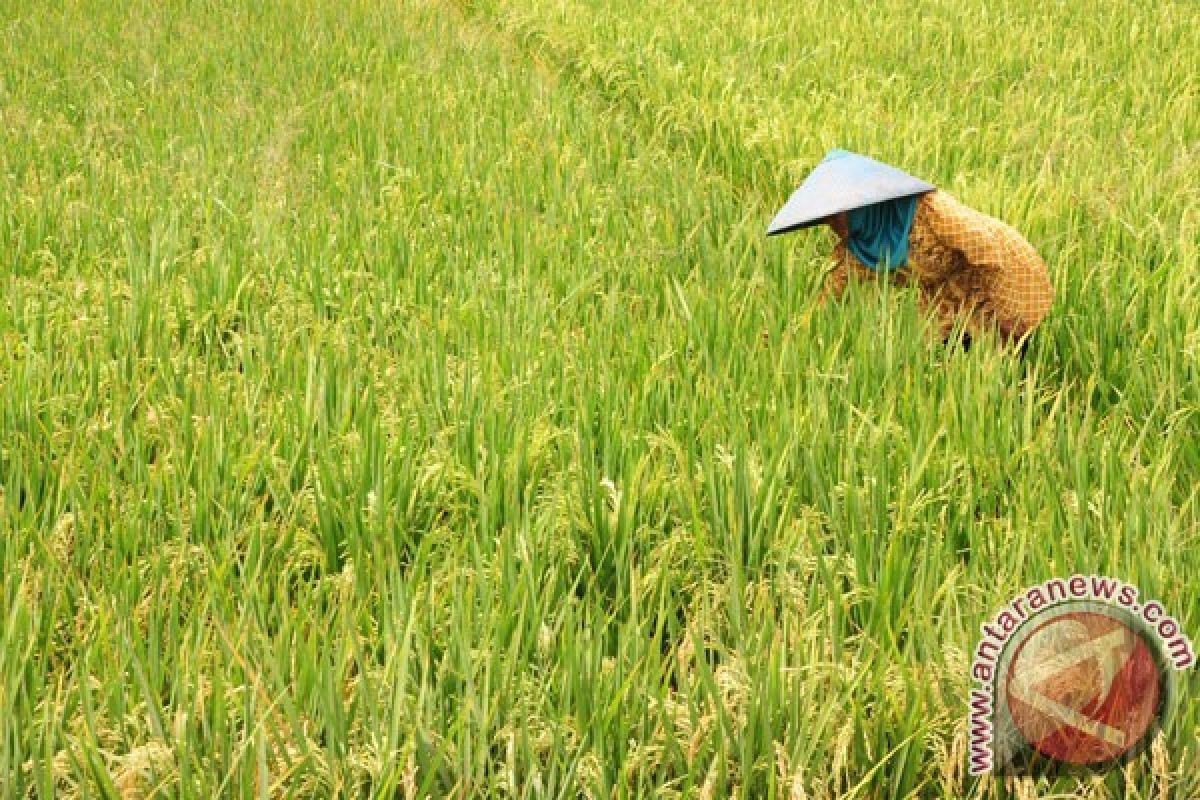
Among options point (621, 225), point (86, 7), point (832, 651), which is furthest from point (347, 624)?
point (86, 7)

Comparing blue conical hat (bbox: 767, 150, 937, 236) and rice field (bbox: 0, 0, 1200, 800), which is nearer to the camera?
rice field (bbox: 0, 0, 1200, 800)

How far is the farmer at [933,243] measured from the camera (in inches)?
95.7

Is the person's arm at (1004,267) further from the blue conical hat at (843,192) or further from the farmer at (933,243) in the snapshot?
the blue conical hat at (843,192)

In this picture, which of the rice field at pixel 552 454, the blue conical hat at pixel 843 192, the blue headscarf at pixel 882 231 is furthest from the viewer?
the blue headscarf at pixel 882 231

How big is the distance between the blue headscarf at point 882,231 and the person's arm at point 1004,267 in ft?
0.25

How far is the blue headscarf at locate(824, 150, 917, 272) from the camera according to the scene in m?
2.55

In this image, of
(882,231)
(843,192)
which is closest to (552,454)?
(843,192)

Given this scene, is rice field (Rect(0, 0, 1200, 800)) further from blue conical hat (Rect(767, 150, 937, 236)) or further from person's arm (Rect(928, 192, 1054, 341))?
blue conical hat (Rect(767, 150, 937, 236))

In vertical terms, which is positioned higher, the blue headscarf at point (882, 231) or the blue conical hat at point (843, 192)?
the blue conical hat at point (843, 192)

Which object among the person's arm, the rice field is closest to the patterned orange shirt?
the person's arm

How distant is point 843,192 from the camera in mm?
2424

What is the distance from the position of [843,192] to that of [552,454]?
2.68 feet

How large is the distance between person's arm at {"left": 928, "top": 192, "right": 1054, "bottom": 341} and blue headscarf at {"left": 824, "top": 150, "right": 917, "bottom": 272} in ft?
0.25

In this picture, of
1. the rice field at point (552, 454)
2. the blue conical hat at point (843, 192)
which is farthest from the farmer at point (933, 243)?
the rice field at point (552, 454)
